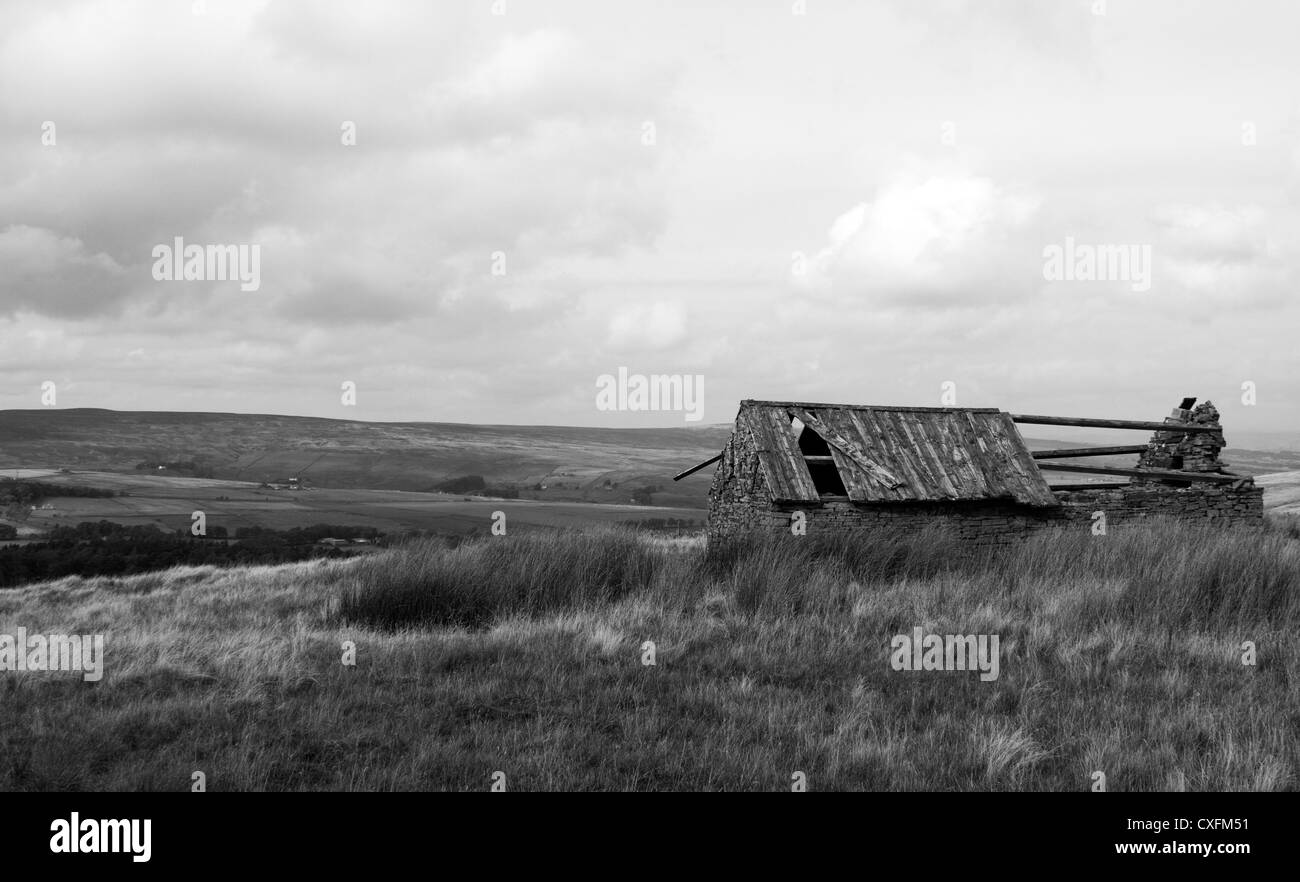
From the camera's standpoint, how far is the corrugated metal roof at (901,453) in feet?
50.5

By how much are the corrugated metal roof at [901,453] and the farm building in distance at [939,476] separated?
0.02 m

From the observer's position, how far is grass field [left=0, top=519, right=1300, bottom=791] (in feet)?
17.1

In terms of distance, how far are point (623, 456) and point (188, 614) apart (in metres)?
89.8

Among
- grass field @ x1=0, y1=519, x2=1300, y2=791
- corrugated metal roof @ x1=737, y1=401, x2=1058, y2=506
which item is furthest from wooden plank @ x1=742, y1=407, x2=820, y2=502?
grass field @ x1=0, y1=519, x2=1300, y2=791

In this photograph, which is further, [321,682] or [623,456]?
[623,456]

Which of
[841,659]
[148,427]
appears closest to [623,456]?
[148,427]

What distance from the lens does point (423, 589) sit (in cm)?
1099

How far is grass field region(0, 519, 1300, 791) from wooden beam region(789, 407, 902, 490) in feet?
8.55

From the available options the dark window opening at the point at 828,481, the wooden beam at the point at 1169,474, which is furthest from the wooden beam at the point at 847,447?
the wooden beam at the point at 1169,474

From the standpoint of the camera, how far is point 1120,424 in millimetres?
19422

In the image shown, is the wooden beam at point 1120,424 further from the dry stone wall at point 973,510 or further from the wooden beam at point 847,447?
the wooden beam at point 847,447
